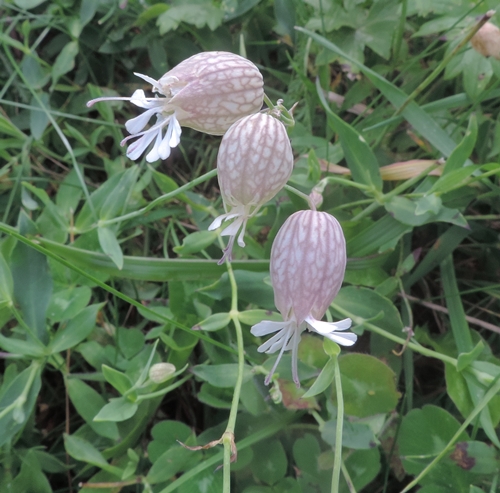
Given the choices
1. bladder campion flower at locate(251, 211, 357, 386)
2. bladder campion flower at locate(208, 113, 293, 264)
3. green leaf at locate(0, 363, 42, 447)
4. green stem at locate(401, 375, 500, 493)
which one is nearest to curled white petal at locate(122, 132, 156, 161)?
bladder campion flower at locate(208, 113, 293, 264)

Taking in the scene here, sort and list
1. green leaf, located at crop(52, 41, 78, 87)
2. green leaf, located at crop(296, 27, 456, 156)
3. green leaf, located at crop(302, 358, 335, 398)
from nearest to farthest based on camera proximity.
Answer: green leaf, located at crop(302, 358, 335, 398), green leaf, located at crop(296, 27, 456, 156), green leaf, located at crop(52, 41, 78, 87)

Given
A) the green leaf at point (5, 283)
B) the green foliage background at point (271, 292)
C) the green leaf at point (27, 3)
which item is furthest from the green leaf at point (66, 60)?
the green leaf at point (5, 283)

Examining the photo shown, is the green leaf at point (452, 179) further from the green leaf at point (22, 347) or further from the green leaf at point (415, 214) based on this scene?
the green leaf at point (22, 347)

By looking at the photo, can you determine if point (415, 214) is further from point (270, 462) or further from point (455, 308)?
point (270, 462)

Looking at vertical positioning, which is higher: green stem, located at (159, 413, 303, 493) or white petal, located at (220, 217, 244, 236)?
white petal, located at (220, 217, 244, 236)

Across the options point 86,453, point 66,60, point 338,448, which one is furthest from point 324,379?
point 66,60

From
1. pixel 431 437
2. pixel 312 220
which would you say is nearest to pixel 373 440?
pixel 431 437

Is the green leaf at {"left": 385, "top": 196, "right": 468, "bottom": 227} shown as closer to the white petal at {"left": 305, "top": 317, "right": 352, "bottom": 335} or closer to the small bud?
the white petal at {"left": 305, "top": 317, "right": 352, "bottom": 335}

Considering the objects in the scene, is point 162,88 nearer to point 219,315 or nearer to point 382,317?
point 219,315

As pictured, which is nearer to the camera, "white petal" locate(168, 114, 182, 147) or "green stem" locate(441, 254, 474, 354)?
"white petal" locate(168, 114, 182, 147)
